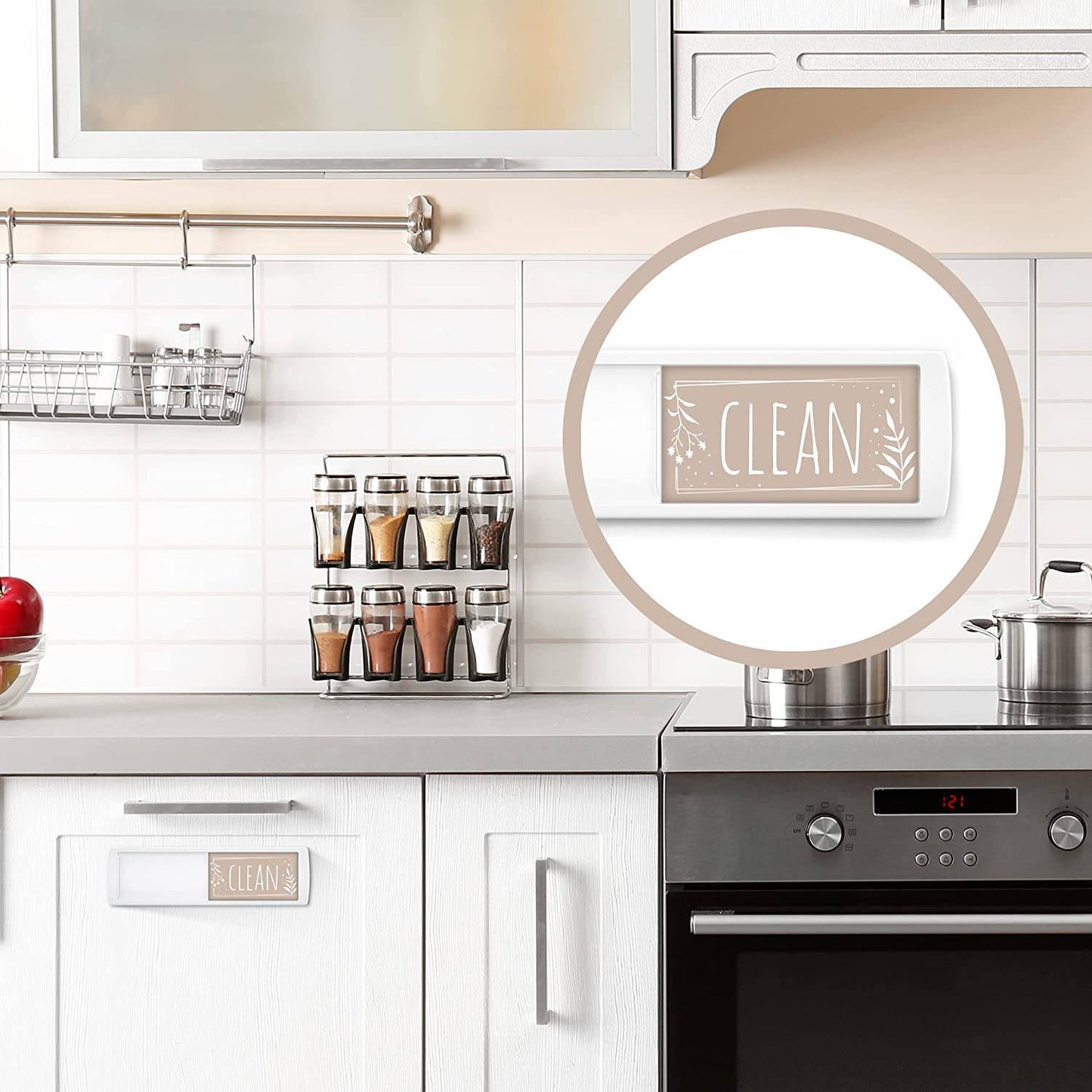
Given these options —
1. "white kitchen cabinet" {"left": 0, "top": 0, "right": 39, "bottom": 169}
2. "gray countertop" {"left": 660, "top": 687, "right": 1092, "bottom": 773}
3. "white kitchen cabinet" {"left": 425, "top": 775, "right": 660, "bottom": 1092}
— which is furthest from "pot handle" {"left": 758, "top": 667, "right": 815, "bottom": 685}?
"white kitchen cabinet" {"left": 0, "top": 0, "right": 39, "bottom": 169}

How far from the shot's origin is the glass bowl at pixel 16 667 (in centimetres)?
160

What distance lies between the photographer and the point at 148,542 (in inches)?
79.0

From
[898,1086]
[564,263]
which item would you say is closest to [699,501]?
[564,263]

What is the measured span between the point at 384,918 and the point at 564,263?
A: 113cm

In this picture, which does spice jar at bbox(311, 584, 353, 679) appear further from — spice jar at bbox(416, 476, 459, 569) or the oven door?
Answer: the oven door

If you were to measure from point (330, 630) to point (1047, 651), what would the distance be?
1.08 meters

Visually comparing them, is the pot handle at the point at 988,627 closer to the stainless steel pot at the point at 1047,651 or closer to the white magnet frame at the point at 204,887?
the stainless steel pot at the point at 1047,651

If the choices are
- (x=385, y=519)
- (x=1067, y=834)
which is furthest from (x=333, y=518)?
(x=1067, y=834)

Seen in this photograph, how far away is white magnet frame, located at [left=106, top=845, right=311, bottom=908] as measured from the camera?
4.78 ft

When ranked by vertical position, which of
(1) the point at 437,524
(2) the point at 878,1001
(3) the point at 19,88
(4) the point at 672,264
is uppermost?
(3) the point at 19,88

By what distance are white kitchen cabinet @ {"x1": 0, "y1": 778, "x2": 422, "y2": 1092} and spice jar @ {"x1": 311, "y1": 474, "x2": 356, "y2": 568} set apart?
1.67 feet

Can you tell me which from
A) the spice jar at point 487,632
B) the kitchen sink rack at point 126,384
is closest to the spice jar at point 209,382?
the kitchen sink rack at point 126,384

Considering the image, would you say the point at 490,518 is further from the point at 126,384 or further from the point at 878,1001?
the point at 878,1001

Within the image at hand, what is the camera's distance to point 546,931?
57.1 inches
